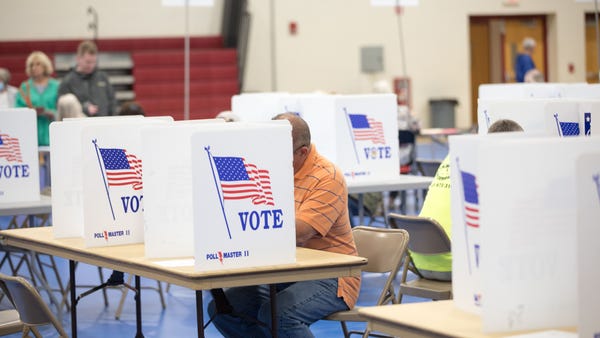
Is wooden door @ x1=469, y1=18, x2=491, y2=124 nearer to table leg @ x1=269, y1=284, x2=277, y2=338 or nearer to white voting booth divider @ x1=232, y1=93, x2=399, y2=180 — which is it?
white voting booth divider @ x1=232, y1=93, x2=399, y2=180

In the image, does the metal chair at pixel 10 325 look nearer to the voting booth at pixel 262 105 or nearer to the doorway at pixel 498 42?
the voting booth at pixel 262 105

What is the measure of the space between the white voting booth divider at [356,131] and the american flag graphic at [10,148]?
6.36ft

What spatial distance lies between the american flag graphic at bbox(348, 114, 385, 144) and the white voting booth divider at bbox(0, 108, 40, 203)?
2019 mm

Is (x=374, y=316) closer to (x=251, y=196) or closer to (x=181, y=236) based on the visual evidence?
(x=251, y=196)

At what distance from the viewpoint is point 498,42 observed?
18312 mm

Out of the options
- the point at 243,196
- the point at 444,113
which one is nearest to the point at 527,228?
the point at 243,196

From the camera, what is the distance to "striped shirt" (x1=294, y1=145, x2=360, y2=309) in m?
4.25

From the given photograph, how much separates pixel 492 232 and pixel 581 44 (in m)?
16.7

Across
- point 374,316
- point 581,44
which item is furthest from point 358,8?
point 374,316

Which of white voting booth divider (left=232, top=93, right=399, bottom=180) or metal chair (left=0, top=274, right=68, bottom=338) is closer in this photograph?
metal chair (left=0, top=274, right=68, bottom=338)

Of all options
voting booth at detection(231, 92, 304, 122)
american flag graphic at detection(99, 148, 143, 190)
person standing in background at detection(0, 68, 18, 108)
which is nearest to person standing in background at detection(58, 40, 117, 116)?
person standing in background at detection(0, 68, 18, 108)

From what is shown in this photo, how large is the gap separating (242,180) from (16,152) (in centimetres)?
283

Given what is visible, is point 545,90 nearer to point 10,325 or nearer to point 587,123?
point 587,123

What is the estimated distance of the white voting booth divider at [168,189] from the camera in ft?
13.1
